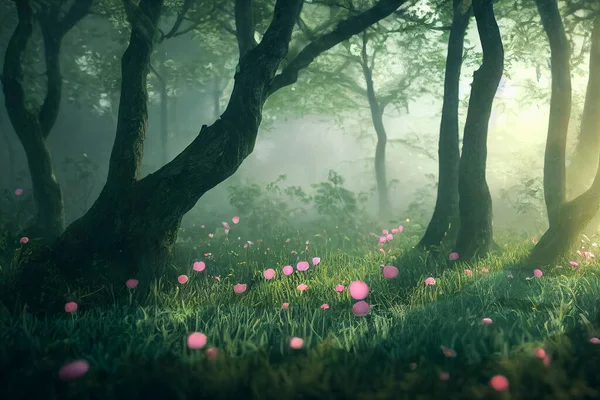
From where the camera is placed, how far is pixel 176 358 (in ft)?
6.57

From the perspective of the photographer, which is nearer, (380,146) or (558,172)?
(558,172)

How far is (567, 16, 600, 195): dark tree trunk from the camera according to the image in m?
7.06


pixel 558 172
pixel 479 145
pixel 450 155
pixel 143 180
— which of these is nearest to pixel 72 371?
pixel 143 180

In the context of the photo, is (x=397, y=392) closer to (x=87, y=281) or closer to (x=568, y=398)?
(x=568, y=398)

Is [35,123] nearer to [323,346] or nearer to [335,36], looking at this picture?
[335,36]

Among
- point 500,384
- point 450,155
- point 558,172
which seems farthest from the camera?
point 450,155

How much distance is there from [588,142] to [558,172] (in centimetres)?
264

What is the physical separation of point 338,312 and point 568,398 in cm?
184

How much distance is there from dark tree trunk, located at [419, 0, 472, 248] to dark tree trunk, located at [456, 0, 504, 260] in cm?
64

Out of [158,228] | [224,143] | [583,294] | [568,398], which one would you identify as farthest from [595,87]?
[158,228]

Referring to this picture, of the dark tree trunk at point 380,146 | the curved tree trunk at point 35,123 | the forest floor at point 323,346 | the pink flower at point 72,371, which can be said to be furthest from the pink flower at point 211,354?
the dark tree trunk at point 380,146

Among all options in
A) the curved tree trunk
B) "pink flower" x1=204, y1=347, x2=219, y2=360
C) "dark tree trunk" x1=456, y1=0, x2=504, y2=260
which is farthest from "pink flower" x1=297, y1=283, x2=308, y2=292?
the curved tree trunk

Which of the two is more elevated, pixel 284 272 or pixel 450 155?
pixel 450 155

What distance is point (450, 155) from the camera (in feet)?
21.1
